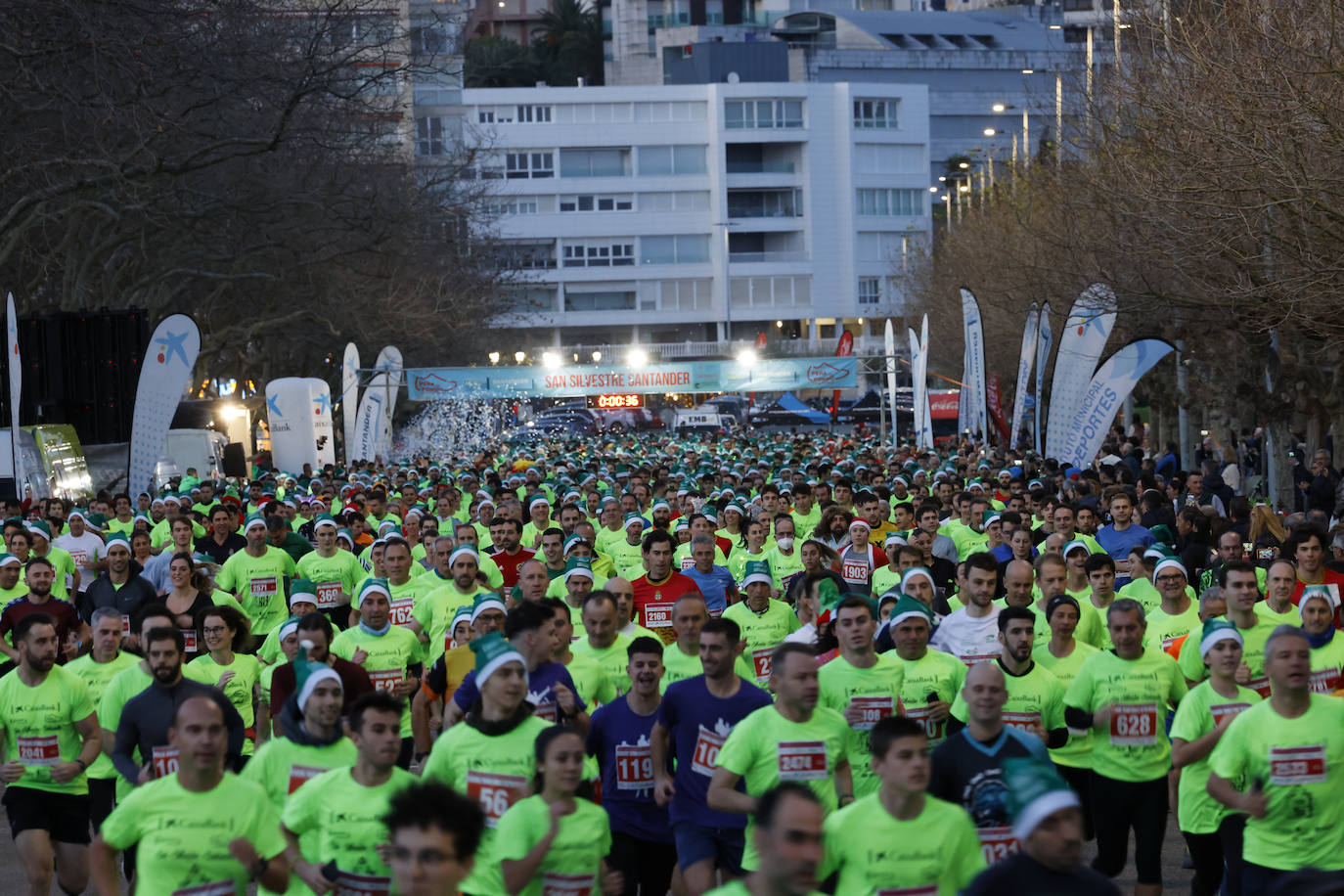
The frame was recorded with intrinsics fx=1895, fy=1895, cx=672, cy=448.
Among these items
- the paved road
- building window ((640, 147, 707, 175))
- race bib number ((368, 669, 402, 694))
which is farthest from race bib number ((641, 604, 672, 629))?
building window ((640, 147, 707, 175))

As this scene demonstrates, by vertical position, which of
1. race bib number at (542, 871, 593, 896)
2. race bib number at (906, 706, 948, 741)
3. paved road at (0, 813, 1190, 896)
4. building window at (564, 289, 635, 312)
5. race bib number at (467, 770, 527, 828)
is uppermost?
building window at (564, 289, 635, 312)

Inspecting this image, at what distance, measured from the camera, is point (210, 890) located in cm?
617

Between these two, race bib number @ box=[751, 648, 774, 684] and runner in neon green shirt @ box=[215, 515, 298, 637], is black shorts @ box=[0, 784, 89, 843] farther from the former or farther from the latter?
runner in neon green shirt @ box=[215, 515, 298, 637]

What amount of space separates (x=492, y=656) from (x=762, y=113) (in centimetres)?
9374

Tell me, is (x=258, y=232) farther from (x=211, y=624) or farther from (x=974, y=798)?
(x=974, y=798)

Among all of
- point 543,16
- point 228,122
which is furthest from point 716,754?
point 543,16

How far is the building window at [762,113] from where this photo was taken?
323 feet

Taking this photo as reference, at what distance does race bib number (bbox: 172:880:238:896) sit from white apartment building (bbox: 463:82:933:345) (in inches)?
3631

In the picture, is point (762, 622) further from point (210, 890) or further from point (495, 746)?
point (210, 890)

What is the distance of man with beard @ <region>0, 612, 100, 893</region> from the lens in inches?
337

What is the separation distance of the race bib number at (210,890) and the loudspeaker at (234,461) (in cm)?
3499

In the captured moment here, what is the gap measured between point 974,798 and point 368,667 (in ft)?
14.4

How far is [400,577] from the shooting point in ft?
40.8

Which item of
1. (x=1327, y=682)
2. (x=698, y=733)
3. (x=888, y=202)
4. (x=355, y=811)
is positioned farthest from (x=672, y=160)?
(x=355, y=811)
